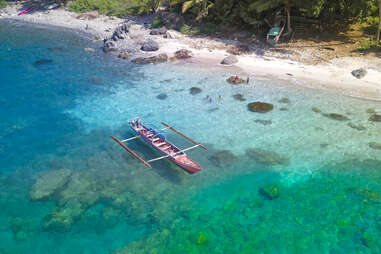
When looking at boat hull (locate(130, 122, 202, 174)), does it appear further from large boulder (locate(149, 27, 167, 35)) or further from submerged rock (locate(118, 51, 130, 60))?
large boulder (locate(149, 27, 167, 35))

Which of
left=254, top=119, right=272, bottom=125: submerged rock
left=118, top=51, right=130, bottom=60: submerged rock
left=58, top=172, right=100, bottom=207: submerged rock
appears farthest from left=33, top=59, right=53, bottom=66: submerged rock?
left=254, top=119, right=272, bottom=125: submerged rock

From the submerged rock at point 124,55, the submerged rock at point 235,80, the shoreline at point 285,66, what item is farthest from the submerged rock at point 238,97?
the submerged rock at point 124,55

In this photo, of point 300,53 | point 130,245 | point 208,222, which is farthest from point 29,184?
point 300,53

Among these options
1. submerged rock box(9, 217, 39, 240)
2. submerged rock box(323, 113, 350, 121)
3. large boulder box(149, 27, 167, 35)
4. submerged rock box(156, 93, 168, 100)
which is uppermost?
large boulder box(149, 27, 167, 35)

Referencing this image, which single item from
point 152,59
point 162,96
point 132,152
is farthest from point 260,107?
point 152,59

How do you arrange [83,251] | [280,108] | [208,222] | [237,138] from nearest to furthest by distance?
[83,251] → [208,222] → [237,138] → [280,108]

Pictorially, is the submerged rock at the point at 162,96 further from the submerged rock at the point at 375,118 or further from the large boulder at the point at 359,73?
the large boulder at the point at 359,73

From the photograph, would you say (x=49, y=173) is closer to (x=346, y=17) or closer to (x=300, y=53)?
(x=300, y=53)
